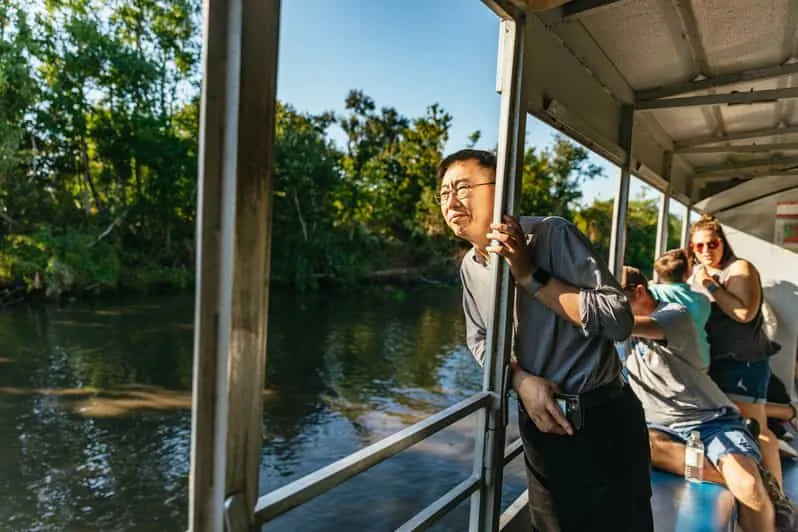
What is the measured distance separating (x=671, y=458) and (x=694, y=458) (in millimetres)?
80

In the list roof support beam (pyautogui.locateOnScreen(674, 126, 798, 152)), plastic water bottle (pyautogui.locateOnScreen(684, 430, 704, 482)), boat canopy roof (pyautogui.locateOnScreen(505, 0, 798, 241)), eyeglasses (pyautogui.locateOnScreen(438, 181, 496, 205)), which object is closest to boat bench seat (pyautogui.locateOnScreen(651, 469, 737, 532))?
plastic water bottle (pyautogui.locateOnScreen(684, 430, 704, 482))

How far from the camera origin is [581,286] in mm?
1248

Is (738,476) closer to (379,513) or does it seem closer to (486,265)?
(486,265)

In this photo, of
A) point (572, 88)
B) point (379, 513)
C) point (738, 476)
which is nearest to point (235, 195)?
point (572, 88)

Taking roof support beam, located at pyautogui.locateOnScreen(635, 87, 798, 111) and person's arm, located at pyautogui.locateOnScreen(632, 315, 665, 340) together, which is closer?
person's arm, located at pyautogui.locateOnScreen(632, 315, 665, 340)

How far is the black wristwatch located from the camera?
127cm

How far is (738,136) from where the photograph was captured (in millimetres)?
3357

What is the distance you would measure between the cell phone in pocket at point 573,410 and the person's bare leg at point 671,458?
858 millimetres

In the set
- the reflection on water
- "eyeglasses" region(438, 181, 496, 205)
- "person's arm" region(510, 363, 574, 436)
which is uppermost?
"eyeglasses" region(438, 181, 496, 205)

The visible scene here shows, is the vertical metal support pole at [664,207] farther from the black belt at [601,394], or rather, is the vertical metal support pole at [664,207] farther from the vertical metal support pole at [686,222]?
the black belt at [601,394]

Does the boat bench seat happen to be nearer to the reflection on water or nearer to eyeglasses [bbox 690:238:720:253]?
eyeglasses [bbox 690:238:720:253]

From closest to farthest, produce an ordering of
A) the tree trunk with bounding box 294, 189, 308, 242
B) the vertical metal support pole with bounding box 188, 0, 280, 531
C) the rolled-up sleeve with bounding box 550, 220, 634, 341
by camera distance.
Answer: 1. the vertical metal support pole with bounding box 188, 0, 280, 531
2. the rolled-up sleeve with bounding box 550, 220, 634, 341
3. the tree trunk with bounding box 294, 189, 308, 242

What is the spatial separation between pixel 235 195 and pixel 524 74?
1.06 meters

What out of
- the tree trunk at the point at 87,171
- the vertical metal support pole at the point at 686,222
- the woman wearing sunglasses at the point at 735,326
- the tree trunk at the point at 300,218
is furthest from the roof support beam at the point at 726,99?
the tree trunk at the point at 87,171
